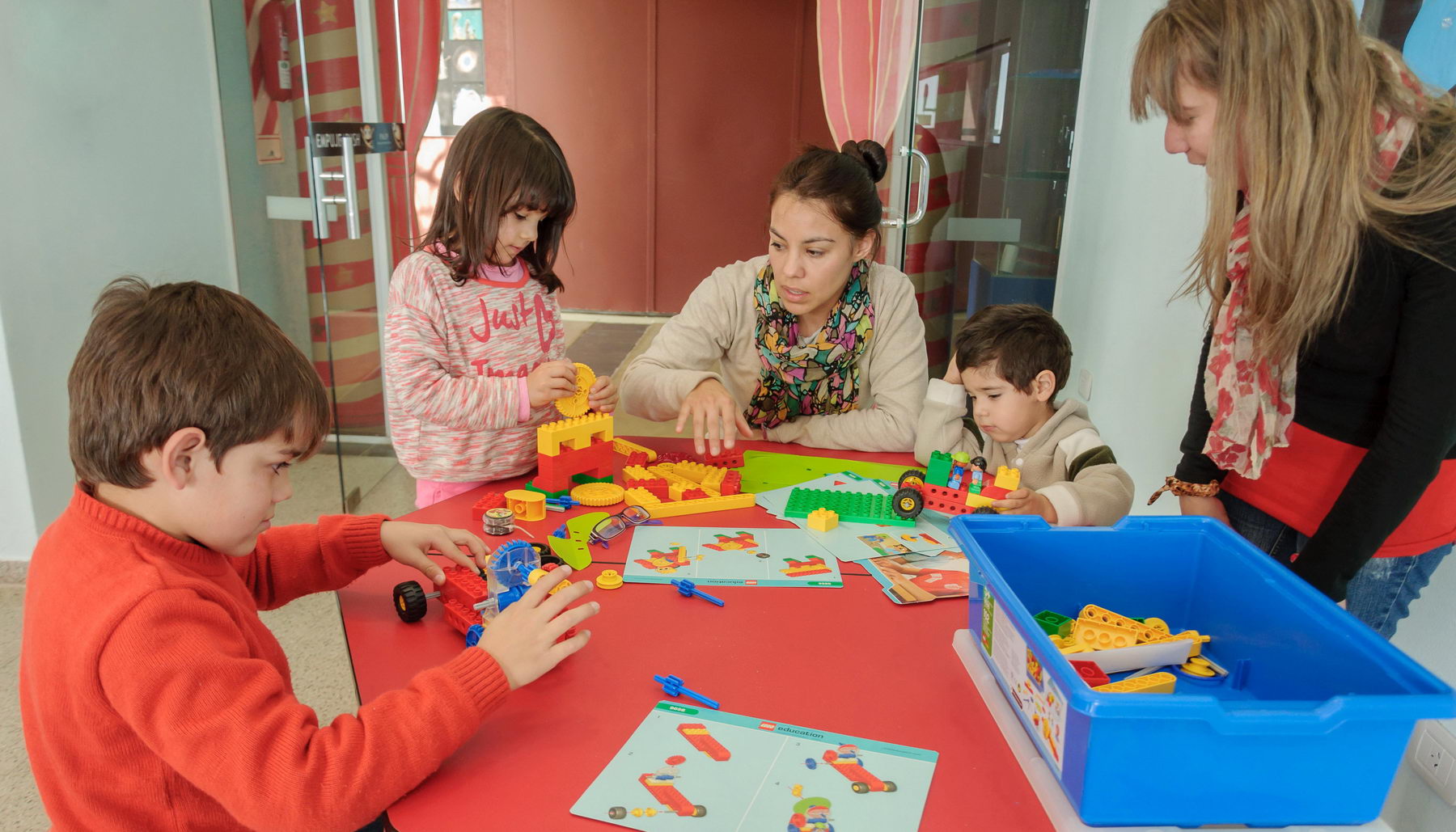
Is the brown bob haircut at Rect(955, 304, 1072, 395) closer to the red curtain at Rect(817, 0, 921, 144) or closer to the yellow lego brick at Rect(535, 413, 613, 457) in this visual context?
the yellow lego brick at Rect(535, 413, 613, 457)

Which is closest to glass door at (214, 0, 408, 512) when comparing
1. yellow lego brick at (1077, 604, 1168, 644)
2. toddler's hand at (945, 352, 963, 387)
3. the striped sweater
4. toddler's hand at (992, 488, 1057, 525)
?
the striped sweater

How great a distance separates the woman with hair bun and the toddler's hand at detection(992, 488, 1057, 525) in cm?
41

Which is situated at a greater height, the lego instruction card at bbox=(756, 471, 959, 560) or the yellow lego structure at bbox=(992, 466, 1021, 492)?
the yellow lego structure at bbox=(992, 466, 1021, 492)

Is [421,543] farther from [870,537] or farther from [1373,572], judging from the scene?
[1373,572]

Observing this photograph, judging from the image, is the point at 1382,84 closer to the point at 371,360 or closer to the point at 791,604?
the point at 791,604

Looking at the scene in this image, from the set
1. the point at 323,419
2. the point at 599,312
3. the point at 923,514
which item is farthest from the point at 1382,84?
the point at 599,312

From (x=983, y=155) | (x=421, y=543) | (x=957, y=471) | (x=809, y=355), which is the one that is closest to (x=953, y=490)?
(x=957, y=471)

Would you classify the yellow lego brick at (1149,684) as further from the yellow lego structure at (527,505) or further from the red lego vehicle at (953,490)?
the yellow lego structure at (527,505)

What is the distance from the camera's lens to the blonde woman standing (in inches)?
39.4

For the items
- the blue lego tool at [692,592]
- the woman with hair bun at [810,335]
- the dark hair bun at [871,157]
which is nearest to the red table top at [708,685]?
the blue lego tool at [692,592]

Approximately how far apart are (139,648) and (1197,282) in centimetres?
129

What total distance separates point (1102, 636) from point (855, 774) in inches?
12.9

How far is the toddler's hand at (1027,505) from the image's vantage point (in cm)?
132

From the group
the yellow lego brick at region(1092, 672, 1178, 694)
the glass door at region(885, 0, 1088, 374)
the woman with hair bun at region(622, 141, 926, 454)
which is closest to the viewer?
the yellow lego brick at region(1092, 672, 1178, 694)
